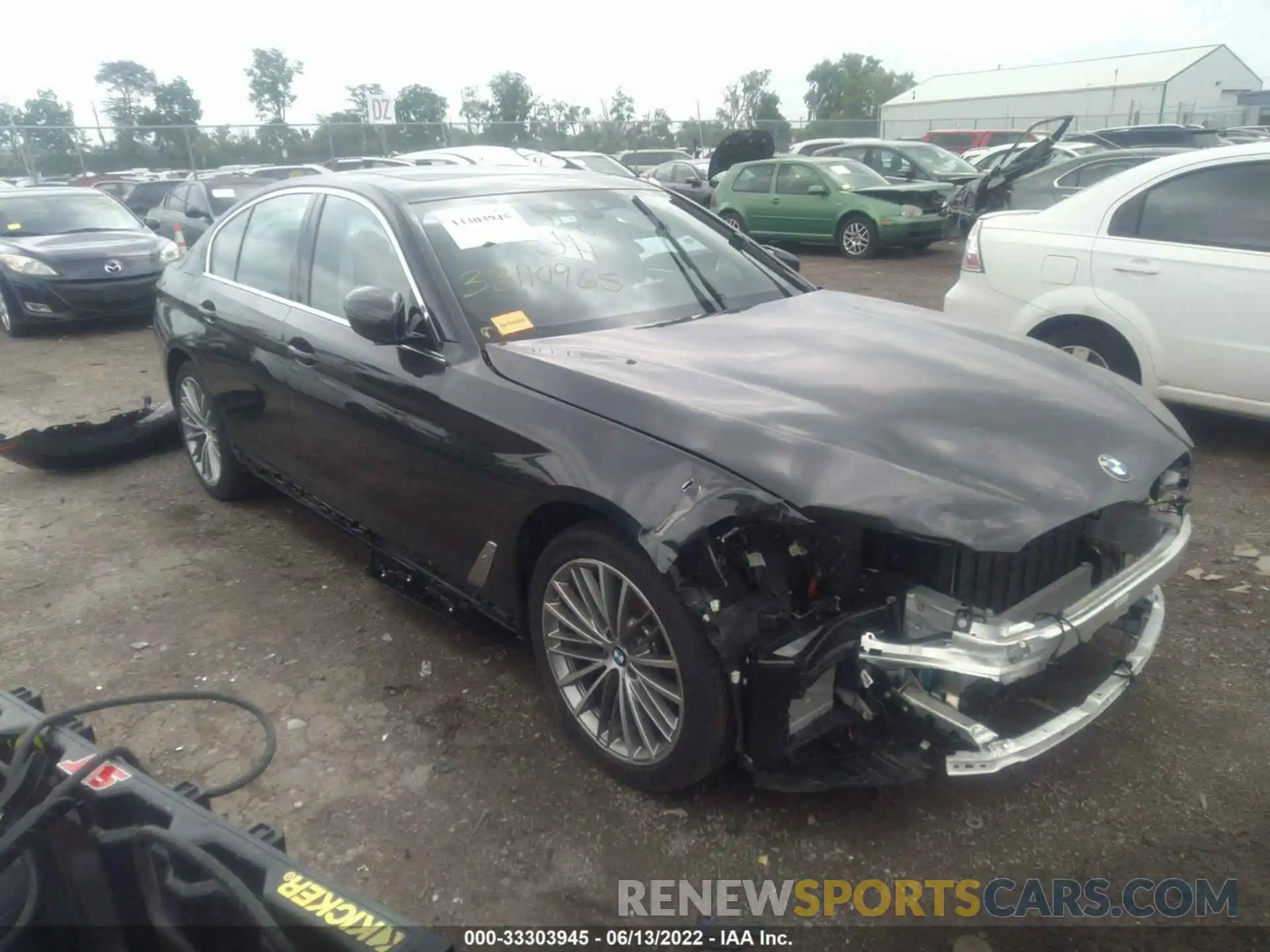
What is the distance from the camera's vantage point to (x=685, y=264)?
385 cm

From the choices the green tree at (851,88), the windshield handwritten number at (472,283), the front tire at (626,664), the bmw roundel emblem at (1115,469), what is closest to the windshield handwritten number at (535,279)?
the windshield handwritten number at (472,283)

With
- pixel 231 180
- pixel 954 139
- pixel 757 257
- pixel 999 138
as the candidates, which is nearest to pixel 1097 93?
pixel 954 139

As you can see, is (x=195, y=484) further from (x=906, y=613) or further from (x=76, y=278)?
(x=76, y=278)

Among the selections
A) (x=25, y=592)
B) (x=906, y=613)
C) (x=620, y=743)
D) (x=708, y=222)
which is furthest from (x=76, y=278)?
(x=906, y=613)

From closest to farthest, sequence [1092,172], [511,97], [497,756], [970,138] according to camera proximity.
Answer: [497,756]
[1092,172]
[970,138]
[511,97]

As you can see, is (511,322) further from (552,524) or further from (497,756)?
(497,756)

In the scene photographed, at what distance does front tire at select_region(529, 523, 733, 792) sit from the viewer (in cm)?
245

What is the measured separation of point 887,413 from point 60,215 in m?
11.3

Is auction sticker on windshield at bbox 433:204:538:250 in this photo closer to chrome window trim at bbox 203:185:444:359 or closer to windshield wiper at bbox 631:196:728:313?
chrome window trim at bbox 203:185:444:359

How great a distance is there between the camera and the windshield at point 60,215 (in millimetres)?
10477

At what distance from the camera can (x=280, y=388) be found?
13.3 feet

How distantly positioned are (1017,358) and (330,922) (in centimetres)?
268

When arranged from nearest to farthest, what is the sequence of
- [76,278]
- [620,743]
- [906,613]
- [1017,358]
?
[906,613] → [620,743] → [1017,358] → [76,278]

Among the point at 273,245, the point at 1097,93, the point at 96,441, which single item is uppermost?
the point at 1097,93
